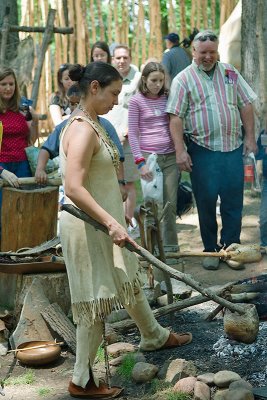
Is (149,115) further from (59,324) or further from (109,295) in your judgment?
(109,295)

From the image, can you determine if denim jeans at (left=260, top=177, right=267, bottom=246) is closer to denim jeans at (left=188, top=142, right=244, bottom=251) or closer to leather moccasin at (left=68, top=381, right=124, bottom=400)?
denim jeans at (left=188, top=142, right=244, bottom=251)

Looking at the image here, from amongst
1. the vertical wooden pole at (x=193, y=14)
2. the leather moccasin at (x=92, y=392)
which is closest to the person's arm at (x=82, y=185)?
the leather moccasin at (x=92, y=392)

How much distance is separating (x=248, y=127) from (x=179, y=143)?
69 centimetres

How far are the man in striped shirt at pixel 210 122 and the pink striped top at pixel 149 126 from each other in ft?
0.52

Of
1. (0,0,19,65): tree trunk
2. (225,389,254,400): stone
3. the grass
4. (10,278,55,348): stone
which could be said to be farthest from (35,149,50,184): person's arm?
(0,0,19,65): tree trunk

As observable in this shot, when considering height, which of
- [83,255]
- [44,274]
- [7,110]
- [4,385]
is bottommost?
[4,385]

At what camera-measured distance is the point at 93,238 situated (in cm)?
454

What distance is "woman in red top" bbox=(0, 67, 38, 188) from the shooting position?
263 inches

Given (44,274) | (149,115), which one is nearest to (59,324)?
(44,274)

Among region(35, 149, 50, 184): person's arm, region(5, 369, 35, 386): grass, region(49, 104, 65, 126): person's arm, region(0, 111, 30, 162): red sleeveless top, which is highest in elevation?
region(49, 104, 65, 126): person's arm

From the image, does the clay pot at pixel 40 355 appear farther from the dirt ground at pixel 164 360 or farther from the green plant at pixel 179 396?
the green plant at pixel 179 396

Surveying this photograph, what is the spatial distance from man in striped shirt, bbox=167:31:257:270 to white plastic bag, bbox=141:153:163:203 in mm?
226

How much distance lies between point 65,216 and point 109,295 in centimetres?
51

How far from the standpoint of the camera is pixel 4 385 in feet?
16.6
